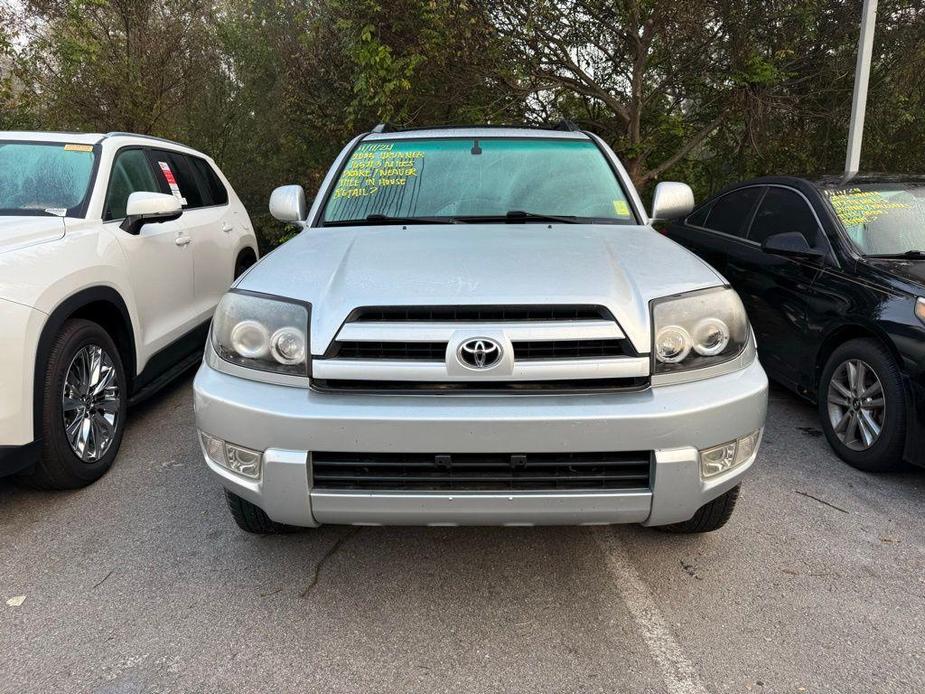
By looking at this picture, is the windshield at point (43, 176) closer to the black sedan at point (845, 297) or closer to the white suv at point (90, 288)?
the white suv at point (90, 288)

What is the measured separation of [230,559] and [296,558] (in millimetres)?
281

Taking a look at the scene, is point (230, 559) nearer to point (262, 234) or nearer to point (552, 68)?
point (552, 68)

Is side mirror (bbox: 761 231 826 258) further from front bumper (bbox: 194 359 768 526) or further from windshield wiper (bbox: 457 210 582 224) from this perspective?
front bumper (bbox: 194 359 768 526)

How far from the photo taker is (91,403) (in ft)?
11.3

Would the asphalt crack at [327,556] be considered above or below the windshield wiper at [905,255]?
below

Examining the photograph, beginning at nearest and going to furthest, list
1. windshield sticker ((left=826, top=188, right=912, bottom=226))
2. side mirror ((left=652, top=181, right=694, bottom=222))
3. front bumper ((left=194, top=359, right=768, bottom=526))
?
front bumper ((left=194, top=359, right=768, bottom=526)) < side mirror ((left=652, top=181, right=694, bottom=222)) < windshield sticker ((left=826, top=188, right=912, bottom=226))

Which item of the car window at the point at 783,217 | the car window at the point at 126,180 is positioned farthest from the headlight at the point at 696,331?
the car window at the point at 126,180

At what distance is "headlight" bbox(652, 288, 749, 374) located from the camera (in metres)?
2.26

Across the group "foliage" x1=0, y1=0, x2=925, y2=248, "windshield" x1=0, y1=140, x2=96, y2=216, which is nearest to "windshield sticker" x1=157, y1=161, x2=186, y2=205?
"windshield" x1=0, y1=140, x2=96, y2=216

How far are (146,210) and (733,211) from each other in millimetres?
4235

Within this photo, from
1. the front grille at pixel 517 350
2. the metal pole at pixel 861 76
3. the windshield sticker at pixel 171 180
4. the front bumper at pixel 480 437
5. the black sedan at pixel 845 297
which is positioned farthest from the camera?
the metal pole at pixel 861 76

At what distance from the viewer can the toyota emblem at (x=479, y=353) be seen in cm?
216

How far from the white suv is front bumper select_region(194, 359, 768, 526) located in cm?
134

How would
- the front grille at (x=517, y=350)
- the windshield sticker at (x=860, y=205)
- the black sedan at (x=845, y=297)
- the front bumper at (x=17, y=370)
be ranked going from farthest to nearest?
the windshield sticker at (x=860, y=205) < the black sedan at (x=845, y=297) < the front bumper at (x=17, y=370) < the front grille at (x=517, y=350)
